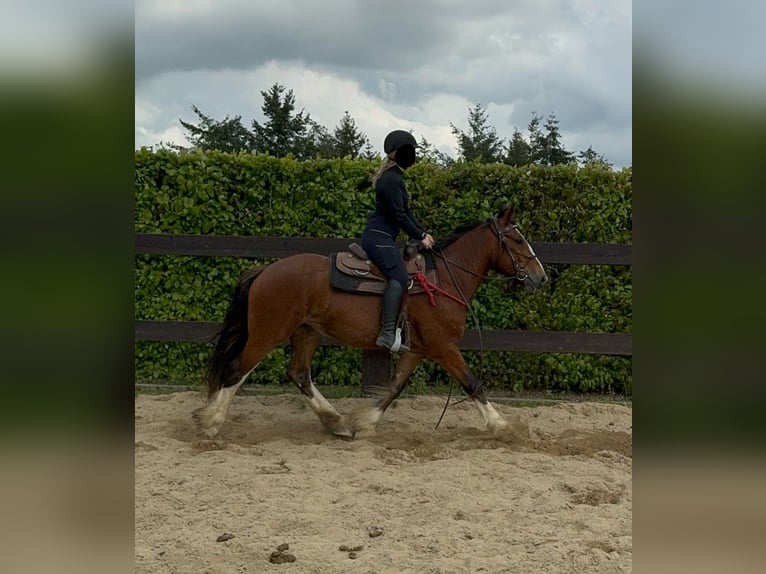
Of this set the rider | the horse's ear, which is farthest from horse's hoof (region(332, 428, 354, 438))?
the horse's ear

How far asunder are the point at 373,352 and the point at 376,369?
6.5 inches

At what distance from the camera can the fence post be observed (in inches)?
242

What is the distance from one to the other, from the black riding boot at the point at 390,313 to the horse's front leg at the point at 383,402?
44 centimetres

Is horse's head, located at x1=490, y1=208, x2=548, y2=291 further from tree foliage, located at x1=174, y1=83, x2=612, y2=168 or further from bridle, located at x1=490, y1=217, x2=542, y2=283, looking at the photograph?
tree foliage, located at x1=174, y1=83, x2=612, y2=168

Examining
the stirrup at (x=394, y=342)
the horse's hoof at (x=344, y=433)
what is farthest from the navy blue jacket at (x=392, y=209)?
the horse's hoof at (x=344, y=433)

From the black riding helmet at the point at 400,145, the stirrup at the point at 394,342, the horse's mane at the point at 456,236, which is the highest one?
the black riding helmet at the point at 400,145

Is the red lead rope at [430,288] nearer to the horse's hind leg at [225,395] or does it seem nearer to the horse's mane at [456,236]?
the horse's mane at [456,236]

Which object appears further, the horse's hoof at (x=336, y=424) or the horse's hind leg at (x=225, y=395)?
the horse's hoof at (x=336, y=424)

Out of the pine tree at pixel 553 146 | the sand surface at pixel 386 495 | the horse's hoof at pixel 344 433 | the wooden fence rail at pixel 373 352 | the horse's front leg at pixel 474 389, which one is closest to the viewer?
the sand surface at pixel 386 495

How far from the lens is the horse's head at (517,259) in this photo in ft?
17.2
